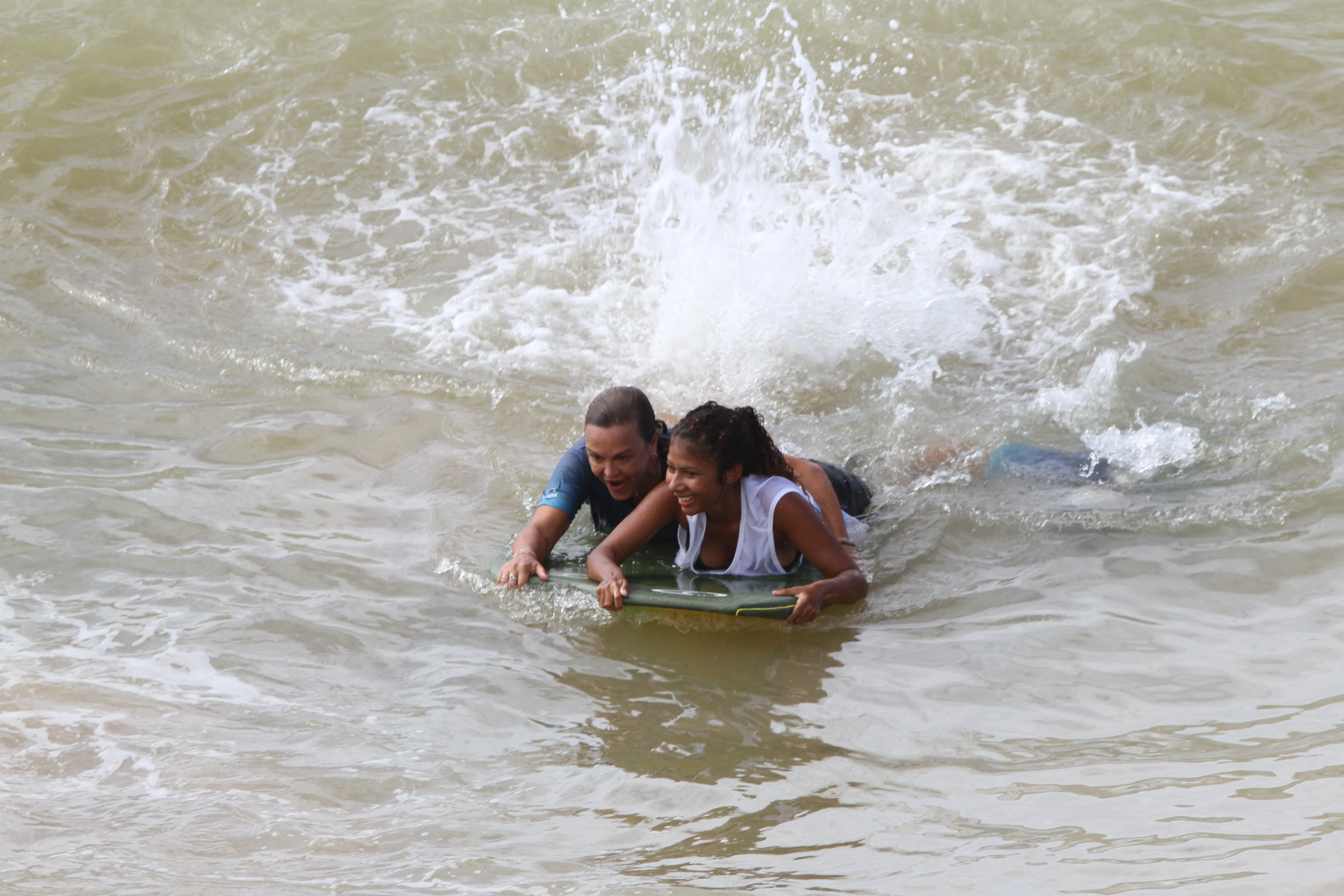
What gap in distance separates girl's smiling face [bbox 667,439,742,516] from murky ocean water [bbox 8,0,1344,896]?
1.50ft

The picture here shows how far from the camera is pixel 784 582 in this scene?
14.8 ft

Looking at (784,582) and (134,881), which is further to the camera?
(784,582)

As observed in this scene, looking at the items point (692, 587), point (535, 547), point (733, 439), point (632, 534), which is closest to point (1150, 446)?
point (733, 439)

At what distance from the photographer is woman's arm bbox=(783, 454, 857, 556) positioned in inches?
184

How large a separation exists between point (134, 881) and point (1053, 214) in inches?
279

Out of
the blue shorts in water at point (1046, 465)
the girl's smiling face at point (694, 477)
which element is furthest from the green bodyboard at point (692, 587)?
the blue shorts in water at point (1046, 465)

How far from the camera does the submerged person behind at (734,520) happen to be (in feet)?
14.1

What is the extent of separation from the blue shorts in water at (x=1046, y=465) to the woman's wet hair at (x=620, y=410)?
183 cm

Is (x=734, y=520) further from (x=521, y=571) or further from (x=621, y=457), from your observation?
(x=521, y=571)

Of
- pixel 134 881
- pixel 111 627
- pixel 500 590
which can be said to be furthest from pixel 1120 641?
pixel 111 627

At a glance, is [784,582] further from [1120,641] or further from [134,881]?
[134,881]

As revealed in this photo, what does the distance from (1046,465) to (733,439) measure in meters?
1.83

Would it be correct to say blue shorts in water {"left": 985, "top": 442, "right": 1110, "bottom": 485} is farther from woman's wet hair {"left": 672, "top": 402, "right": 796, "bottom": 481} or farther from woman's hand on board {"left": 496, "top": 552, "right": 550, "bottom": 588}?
woman's hand on board {"left": 496, "top": 552, "right": 550, "bottom": 588}

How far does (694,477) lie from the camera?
4289 millimetres
